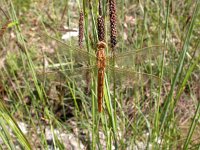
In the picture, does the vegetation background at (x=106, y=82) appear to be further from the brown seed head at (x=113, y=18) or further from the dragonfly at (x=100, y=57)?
the brown seed head at (x=113, y=18)

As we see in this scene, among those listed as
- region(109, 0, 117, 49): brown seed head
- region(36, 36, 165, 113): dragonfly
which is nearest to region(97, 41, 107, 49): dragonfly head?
region(36, 36, 165, 113): dragonfly

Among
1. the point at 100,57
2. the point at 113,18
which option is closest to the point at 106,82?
the point at 100,57

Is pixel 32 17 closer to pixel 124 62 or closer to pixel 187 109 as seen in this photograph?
pixel 187 109

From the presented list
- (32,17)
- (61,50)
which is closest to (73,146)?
(61,50)

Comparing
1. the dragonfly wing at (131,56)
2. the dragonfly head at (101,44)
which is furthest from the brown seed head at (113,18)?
the dragonfly wing at (131,56)

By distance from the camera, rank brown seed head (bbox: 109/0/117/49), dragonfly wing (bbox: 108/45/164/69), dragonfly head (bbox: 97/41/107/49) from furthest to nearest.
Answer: dragonfly wing (bbox: 108/45/164/69), dragonfly head (bbox: 97/41/107/49), brown seed head (bbox: 109/0/117/49)

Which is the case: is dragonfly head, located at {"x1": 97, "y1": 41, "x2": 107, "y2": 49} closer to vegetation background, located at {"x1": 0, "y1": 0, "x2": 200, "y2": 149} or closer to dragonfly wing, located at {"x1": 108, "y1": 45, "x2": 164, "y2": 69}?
vegetation background, located at {"x1": 0, "y1": 0, "x2": 200, "y2": 149}

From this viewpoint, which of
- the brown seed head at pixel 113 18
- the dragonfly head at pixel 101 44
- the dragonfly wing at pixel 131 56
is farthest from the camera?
the dragonfly wing at pixel 131 56

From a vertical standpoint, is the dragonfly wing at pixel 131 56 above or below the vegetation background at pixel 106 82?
above
